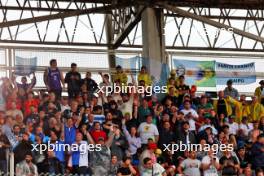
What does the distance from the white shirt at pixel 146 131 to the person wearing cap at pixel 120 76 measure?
7.23 ft

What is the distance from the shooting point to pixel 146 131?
2188 cm

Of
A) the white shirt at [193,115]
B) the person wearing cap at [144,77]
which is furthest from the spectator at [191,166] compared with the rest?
the person wearing cap at [144,77]

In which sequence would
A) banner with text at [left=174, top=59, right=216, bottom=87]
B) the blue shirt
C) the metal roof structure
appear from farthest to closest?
the metal roof structure → banner with text at [left=174, top=59, right=216, bottom=87] → the blue shirt

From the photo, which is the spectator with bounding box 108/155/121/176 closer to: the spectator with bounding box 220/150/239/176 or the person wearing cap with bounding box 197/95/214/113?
the spectator with bounding box 220/150/239/176

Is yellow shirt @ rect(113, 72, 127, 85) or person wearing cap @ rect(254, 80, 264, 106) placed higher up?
yellow shirt @ rect(113, 72, 127, 85)

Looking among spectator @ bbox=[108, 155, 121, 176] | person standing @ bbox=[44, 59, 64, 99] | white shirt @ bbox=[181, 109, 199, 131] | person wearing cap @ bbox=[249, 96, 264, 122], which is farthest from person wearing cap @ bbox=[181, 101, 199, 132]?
person standing @ bbox=[44, 59, 64, 99]

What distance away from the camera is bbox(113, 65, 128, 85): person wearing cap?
23.8m

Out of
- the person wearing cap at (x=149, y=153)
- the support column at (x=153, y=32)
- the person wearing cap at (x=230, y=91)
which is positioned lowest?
the person wearing cap at (x=149, y=153)

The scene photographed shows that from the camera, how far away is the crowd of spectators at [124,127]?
19.9 metres

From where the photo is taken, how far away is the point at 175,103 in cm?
2356

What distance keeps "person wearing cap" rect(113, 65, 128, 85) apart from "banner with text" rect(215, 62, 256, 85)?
393 centimetres

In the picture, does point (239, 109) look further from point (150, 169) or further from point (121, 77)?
point (150, 169)

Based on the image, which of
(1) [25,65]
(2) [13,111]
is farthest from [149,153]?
(1) [25,65]

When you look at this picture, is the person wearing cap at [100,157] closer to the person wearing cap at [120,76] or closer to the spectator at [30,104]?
the spectator at [30,104]
